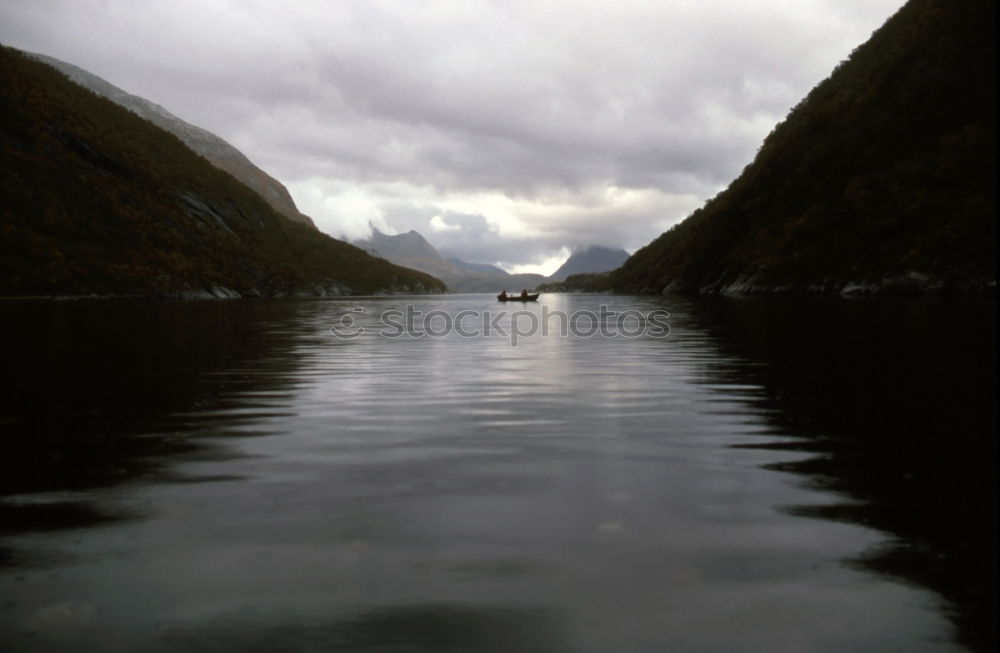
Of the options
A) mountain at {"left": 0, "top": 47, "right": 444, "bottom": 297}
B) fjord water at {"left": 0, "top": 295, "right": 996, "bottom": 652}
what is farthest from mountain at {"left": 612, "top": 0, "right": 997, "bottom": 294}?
mountain at {"left": 0, "top": 47, "right": 444, "bottom": 297}

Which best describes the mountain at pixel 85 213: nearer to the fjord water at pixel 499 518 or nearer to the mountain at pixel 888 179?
the mountain at pixel 888 179

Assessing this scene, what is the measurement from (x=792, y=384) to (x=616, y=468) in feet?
28.0

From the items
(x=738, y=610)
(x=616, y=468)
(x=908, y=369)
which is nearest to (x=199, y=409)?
(x=616, y=468)

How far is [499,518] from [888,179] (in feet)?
359

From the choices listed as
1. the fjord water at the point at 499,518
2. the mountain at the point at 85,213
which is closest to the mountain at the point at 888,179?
the fjord water at the point at 499,518

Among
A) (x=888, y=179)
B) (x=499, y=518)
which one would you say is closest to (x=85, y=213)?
(x=888, y=179)

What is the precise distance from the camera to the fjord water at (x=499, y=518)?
444 cm

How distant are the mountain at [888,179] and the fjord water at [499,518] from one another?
243ft

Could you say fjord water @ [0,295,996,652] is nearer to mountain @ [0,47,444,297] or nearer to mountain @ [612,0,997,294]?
mountain @ [612,0,997,294]

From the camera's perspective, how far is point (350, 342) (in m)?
29.3

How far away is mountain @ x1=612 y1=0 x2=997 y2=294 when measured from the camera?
8094 centimetres

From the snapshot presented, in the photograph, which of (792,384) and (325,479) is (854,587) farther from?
(792,384)

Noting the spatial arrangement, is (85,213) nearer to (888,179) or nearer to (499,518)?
(888,179)

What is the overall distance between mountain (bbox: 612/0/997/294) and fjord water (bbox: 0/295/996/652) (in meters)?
74.0
